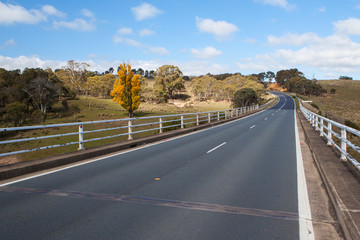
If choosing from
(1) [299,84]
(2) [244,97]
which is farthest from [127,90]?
(1) [299,84]

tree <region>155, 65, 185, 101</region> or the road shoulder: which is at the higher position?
tree <region>155, 65, 185, 101</region>

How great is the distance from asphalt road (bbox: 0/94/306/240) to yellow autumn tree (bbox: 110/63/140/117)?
54.7 metres

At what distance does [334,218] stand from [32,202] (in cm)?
537

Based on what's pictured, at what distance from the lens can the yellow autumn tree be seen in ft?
203

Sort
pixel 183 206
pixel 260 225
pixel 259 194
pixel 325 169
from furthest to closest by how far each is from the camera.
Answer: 1. pixel 325 169
2. pixel 259 194
3. pixel 183 206
4. pixel 260 225

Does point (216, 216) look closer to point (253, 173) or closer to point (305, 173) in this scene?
point (253, 173)

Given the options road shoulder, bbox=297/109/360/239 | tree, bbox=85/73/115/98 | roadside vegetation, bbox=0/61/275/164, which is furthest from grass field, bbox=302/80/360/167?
tree, bbox=85/73/115/98

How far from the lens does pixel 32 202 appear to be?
4934 mm

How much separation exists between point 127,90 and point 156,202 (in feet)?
196

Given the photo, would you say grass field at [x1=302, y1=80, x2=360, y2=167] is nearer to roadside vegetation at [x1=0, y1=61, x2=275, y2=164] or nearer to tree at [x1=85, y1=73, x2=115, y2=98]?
roadside vegetation at [x1=0, y1=61, x2=275, y2=164]

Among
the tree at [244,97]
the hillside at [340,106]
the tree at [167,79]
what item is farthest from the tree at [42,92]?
the hillside at [340,106]

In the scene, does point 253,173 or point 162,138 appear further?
point 162,138

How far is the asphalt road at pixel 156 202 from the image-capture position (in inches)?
152

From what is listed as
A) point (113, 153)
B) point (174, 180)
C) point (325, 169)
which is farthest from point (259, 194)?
point (113, 153)
